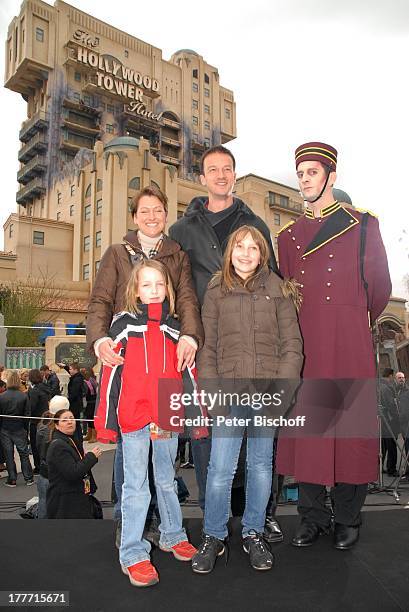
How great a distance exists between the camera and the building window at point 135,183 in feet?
118

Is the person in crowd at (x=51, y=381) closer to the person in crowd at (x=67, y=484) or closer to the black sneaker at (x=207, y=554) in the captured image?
the person in crowd at (x=67, y=484)

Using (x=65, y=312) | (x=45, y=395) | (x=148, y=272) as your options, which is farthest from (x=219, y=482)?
(x=65, y=312)

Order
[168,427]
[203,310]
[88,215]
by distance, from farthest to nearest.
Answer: [88,215] → [203,310] → [168,427]

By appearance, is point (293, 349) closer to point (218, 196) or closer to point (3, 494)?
point (218, 196)

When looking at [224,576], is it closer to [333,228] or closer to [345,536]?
[345,536]

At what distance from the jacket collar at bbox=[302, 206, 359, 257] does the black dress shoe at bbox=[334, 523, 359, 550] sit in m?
1.73

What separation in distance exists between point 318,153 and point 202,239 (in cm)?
96

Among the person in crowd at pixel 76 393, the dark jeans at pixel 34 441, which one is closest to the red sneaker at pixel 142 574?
the dark jeans at pixel 34 441

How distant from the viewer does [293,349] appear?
2.67 meters

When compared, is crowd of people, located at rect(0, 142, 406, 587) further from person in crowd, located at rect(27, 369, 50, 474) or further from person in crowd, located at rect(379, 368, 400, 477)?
person in crowd, located at rect(27, 369, 50, 474)

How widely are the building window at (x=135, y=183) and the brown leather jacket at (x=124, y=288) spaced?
34425 mm

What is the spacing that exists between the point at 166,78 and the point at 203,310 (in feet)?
189

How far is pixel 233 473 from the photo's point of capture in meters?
2.70

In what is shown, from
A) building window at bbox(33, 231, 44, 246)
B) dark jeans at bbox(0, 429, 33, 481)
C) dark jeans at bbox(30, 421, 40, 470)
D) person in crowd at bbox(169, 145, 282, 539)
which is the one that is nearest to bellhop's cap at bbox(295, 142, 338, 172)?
person in crowd at bbox(169, 145, 282, 539)
